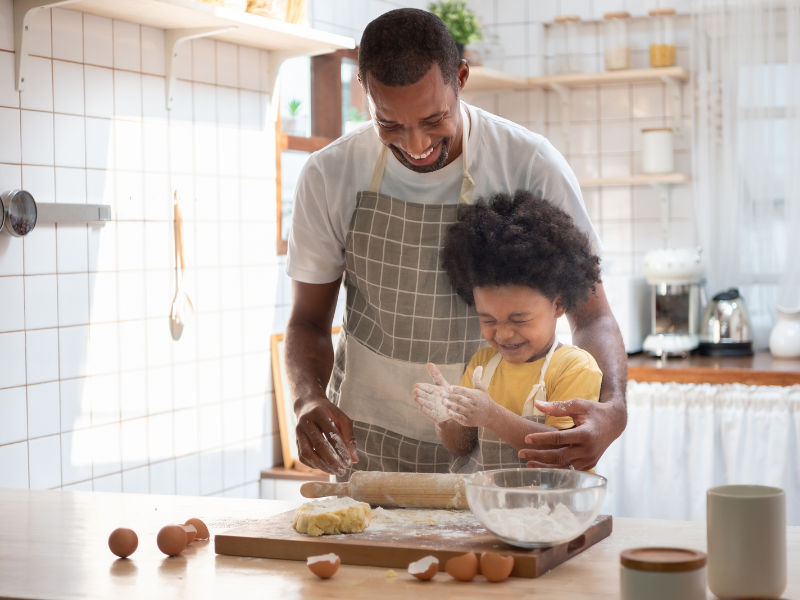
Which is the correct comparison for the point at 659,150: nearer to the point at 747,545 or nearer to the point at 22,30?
the point at 22,30

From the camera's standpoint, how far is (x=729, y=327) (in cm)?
338

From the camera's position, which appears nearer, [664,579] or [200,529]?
[664,579]

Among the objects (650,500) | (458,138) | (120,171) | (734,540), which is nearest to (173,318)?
(120,171)

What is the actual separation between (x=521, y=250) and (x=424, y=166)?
0.22 metres

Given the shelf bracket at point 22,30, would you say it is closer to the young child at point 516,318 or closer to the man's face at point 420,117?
the man's face at point 420,117

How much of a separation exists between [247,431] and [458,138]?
1.76m

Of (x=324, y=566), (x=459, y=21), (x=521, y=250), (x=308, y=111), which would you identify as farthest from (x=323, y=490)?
(x=459, y=21)

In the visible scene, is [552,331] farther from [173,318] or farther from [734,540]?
[173,318]

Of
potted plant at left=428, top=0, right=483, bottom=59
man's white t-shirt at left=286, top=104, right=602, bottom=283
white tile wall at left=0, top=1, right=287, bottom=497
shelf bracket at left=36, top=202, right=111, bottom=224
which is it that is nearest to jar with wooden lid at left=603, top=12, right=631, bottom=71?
potted plant at left=428, top=0, right=483, bottom=59

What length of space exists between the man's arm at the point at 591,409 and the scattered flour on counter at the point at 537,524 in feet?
0.67

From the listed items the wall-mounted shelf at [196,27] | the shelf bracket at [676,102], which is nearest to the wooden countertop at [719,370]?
the shelf bracket at [676,102]

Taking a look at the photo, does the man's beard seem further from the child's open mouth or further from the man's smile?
the child's open mouth

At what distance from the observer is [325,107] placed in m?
3.39

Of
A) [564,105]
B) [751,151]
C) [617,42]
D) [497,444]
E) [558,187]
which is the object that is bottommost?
[497,444]
